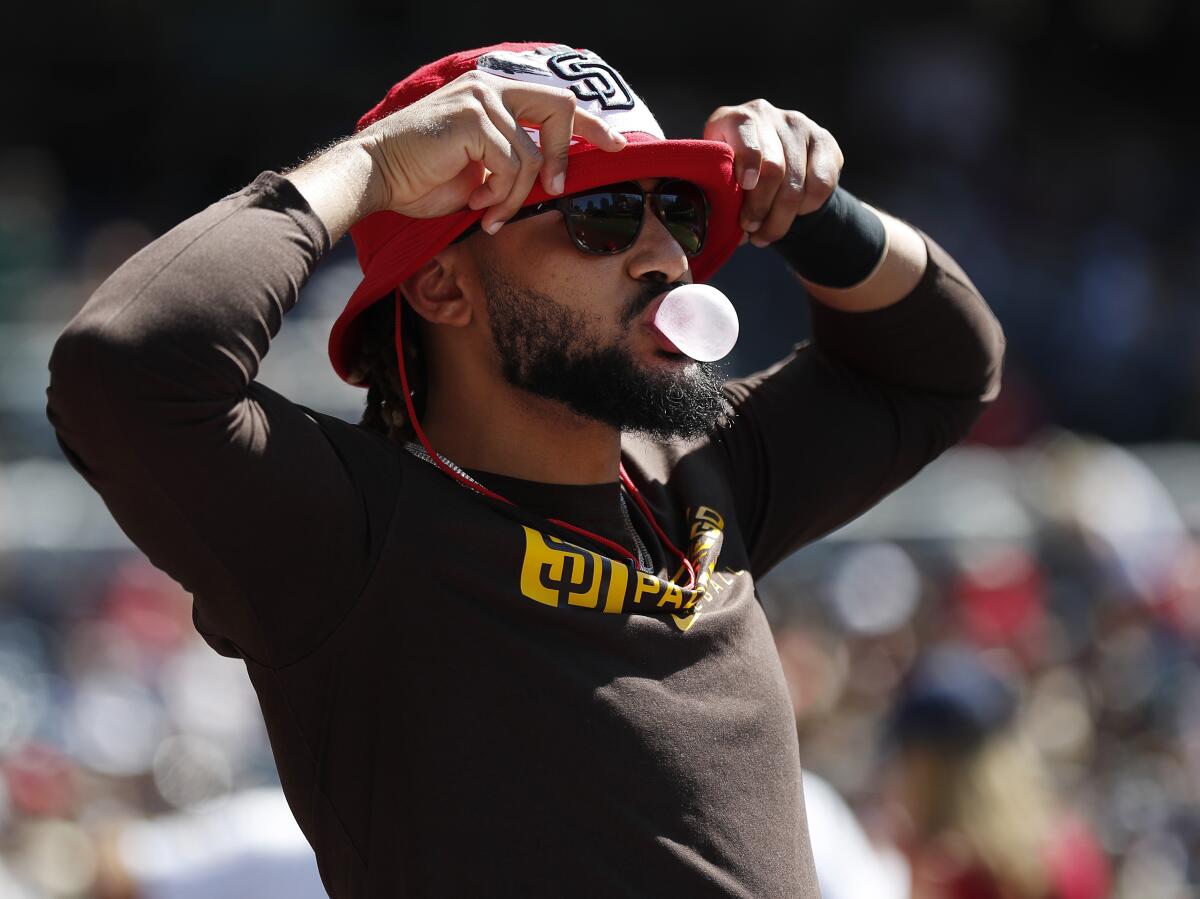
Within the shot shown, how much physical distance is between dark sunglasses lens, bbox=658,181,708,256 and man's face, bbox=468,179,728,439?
3cm

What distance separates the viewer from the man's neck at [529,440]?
2.12 m

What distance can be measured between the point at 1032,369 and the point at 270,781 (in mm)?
6378

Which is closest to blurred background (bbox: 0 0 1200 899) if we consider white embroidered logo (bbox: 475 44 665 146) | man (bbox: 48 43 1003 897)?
man (bbox: 48 43 1003 897)

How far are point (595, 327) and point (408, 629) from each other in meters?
0.47

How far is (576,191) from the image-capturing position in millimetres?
2029

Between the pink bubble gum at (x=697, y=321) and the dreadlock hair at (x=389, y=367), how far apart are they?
0.39 meters

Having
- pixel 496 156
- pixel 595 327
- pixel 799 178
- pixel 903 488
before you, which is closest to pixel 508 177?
pixel 496 156

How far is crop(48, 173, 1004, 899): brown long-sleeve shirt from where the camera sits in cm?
170

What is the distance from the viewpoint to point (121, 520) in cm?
178

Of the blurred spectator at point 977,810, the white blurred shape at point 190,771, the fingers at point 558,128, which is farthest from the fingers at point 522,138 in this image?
the white blurred shape at point 190,771

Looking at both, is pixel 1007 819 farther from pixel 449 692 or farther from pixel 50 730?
pixel 50 730

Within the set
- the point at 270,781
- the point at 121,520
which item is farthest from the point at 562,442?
the point at 270,781

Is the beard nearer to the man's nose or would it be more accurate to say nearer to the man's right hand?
the man's nose

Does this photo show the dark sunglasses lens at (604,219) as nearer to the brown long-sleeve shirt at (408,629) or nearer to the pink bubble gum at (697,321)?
the pink bubble gum at (697,321)
